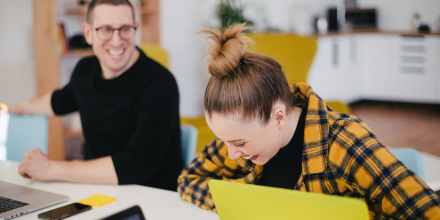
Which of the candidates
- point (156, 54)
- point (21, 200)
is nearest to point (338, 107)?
point (156, 54)

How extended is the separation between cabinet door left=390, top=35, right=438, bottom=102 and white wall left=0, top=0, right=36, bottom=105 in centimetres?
487

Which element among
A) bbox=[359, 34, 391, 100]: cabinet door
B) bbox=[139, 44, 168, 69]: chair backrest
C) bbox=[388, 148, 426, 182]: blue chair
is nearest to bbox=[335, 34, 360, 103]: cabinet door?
bbox=[359, 34, 391, 100]: cabinet door

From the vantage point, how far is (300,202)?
0.73 meters

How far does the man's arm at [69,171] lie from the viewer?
1350 mm

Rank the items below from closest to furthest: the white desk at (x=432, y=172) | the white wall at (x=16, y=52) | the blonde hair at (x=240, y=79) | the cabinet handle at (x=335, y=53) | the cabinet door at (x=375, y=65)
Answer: the blonde hair at (x=240, y=79) < the white desk at (x=432, y=172) < the white wall at (x=16, y=52) < the cabinet handle at (x=335, y=53) < the cabinet door at (x=375, y=65)

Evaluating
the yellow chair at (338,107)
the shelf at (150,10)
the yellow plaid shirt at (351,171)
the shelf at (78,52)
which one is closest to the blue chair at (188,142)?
the yellow plaid shirt at (351,171)

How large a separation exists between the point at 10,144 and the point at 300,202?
1595mm

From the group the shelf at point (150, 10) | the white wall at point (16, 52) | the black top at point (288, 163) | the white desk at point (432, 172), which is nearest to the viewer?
the black top at point (288, 163)

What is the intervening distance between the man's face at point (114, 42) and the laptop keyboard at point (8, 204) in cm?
68

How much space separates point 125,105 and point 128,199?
491 mm

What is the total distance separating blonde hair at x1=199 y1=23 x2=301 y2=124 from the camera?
38.3 inches

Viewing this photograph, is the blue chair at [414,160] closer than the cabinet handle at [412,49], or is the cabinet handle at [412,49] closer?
the blue chair at [414,160]

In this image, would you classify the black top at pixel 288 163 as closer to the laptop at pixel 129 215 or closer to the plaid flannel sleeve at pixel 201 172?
the plaid flannel sleeve at pixel 201 172

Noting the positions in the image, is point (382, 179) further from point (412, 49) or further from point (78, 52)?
point (412, 49)
